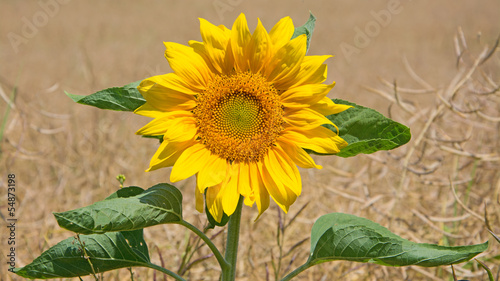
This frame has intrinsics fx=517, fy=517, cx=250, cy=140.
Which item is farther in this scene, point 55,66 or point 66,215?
point 55,66

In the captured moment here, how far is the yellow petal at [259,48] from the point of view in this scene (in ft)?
2.90

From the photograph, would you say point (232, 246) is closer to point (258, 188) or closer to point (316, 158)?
point (258, 188)

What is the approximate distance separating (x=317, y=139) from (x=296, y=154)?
0.04 metres

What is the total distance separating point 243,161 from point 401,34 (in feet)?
12.9

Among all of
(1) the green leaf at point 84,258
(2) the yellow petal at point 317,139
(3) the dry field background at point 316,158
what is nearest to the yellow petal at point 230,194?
(2) the yellow petal at point 317,139

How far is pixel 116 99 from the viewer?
0.91m

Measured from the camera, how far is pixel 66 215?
752 mm

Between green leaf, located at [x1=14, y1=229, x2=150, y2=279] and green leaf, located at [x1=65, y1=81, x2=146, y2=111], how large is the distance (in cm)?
24

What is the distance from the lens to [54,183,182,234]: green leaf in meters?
0.76

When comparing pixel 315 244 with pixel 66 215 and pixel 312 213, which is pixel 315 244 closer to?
pixel 66 215

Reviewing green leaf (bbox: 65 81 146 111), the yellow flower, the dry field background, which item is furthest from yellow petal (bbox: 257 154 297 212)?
the dry field background

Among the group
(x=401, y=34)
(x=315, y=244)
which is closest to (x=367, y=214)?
(x=315, y=244)

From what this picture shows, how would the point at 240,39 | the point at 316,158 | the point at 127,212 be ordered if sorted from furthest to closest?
the point at 316,158
the point at 240,39
the point at 127,212

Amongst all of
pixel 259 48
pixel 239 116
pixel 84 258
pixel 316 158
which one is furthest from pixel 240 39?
pixel 316 158
